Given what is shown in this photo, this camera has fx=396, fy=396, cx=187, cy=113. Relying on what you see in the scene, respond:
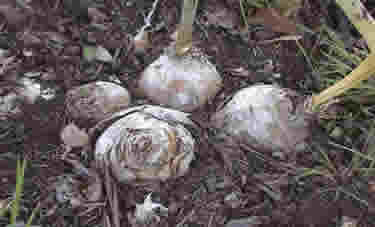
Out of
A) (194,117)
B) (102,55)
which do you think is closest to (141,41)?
(102,55)

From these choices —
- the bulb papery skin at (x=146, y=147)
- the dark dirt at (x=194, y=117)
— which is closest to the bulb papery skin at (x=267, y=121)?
the dark dirt at (x=194, y=117)

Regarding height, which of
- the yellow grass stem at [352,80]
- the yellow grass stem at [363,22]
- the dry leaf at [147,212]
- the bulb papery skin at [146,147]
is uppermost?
the yellow grass stem at [363,22]

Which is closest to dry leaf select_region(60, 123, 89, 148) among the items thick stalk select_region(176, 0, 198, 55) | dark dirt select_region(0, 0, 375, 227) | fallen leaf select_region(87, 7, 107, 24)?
dark dirt select_region(0, 0, 375, 227)

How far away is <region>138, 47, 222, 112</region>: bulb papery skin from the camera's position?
121 centimetres

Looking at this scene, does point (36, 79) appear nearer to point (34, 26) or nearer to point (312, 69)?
point (34, 26)

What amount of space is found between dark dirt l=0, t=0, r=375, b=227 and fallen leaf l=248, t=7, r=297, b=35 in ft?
0.08

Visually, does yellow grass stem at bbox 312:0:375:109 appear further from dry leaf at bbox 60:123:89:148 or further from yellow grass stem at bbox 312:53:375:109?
dry leaf at bbox 60:123:89:148

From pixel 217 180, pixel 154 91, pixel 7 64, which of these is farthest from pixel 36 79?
pixel 217 180

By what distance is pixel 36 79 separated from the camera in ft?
4.01

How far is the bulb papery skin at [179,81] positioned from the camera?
1215 mm

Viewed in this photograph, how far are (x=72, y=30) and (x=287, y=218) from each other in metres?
0.94

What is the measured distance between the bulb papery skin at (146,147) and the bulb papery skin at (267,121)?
0.57 feet

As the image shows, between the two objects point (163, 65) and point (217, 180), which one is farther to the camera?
point (163, 65)

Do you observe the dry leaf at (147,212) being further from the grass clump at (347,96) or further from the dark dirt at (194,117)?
the grass clump at (347,96)
